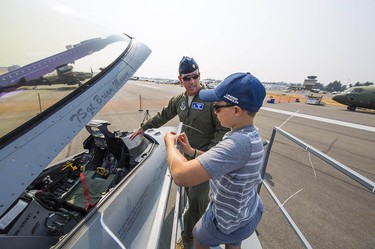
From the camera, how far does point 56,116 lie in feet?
3.98

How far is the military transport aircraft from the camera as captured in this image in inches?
660

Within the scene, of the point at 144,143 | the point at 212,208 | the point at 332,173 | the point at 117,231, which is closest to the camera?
the point at 212,208

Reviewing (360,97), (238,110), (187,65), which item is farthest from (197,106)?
(360,97)

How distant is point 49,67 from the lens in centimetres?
148

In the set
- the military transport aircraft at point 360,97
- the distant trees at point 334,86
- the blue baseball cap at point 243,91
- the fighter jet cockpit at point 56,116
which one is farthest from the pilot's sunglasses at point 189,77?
the distant trees at point 334,86

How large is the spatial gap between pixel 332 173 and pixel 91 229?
5339 mm

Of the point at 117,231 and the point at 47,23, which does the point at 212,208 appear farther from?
the point at 47,23

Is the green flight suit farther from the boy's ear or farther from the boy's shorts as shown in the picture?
the boy's ear

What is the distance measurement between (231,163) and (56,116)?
1.08 metres

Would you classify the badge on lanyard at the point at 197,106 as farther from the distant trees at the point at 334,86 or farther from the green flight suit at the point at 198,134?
the distant trees at the point at 334,86

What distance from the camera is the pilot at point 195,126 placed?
2.17 meters

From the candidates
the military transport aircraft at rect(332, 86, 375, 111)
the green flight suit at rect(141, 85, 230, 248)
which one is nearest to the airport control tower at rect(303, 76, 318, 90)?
the military transport aircraft at rect(332, 86, 375, 111)

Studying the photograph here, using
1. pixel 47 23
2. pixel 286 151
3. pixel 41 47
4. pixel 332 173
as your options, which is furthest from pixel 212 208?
pixel 286 151

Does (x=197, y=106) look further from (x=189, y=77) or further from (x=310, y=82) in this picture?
(x=310, y=82)
